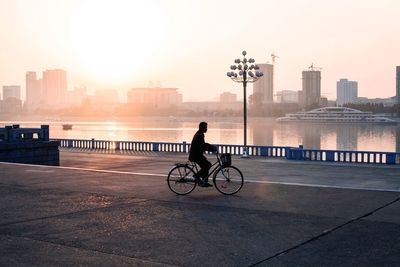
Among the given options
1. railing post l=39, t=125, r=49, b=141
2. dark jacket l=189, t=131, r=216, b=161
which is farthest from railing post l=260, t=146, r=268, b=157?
dark jacket l=189, t=131, r=216, b=161

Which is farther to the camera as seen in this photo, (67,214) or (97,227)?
(67,214)

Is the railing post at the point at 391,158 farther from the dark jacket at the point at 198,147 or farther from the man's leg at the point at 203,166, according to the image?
the dark jacket at the point at 198,147

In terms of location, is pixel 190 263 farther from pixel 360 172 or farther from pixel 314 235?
pixel 360 172

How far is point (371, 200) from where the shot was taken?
12.9 metres

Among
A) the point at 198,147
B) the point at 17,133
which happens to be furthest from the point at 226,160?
the point at 17,133

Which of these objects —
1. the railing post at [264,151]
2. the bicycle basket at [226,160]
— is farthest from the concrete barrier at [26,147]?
the bicycle basket at [226,160]

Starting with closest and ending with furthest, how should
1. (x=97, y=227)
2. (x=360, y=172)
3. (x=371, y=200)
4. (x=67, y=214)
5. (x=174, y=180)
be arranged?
(x=97, y=227)
(x=67, y=214)
(x=371, y=200)
(x=174, y=180)
(x=360, y=172)

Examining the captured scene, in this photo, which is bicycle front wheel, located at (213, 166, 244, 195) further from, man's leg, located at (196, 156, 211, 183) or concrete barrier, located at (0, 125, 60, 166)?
concrete barrier, located at (0, 125, 60, 166)

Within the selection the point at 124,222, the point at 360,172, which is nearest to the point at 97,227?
the point at 124,222

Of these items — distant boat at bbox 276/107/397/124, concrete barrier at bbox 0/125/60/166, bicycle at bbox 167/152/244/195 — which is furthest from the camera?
distant boat at bbox 276/107/397/124

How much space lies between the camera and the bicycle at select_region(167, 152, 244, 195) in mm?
13609

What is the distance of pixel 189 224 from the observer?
1023 centimetres

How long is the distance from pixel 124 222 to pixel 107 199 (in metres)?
2.80

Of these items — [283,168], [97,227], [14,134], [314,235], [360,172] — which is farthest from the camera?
[14,134]
